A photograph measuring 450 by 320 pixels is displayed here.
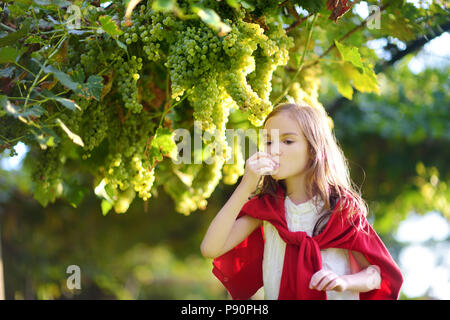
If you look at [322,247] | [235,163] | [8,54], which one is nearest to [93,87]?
[8,54]

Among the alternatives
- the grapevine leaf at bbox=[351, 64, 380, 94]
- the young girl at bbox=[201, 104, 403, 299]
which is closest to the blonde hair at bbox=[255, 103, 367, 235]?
the young girl at bbox=[201, 104, 403, 299]

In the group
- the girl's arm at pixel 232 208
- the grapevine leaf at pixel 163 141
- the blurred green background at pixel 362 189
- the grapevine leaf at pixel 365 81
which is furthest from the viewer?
the blurred green background at pixel 362 189

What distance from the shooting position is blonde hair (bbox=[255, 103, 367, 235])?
1.24 meters

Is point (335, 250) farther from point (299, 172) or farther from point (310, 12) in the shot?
point (310, 12)

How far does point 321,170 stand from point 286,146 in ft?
0.42

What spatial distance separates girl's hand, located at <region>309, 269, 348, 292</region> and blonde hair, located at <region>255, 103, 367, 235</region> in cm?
15

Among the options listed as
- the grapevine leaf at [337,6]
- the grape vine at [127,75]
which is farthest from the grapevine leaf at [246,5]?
the grapevine leaf at [337,6]

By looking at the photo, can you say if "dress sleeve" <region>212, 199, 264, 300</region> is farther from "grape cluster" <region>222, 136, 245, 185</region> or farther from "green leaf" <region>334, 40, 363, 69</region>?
"green leaf" <region>334, 40, 363, 69</region>

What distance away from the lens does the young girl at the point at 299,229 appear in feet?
3.81

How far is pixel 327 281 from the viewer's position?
1.09 meters

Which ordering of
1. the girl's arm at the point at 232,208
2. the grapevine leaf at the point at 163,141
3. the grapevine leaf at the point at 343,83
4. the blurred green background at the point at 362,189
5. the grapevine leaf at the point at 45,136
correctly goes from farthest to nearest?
the blurred green background at the point at 362,189 → the grapevine leaf at the point at 343,83 → the grapevine leaf at the point at 163,141 → the girl's arm at the point at 232,208 → the grapevine leaf at the point at 45,136

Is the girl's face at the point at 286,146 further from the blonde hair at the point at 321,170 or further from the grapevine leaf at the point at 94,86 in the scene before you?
the grapevine leaf at the point at 94,86

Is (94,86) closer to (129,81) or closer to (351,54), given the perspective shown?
(129,81)

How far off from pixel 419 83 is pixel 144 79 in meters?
3.38
